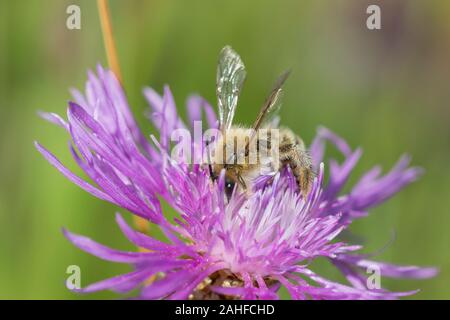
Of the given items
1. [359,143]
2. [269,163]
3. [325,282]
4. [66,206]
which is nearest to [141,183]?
[269,163]

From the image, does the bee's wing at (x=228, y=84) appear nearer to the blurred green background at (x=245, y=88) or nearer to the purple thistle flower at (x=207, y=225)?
the purple thistle flower at (x=207, y=225)

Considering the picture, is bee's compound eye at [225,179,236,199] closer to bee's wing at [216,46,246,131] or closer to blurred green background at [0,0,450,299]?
bee's wing at [216,46,246,131]

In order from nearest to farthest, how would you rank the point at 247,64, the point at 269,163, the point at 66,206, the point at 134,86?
the point at 269,163 → the point at 66,206 → the point at 134,86 → the point at 247,64

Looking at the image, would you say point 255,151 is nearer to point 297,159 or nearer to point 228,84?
point 297,159

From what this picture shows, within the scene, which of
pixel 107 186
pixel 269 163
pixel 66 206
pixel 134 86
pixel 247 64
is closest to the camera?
pixel 107 186

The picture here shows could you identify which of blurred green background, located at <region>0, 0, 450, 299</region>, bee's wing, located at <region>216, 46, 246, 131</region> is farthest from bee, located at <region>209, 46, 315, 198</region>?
blurred green background, located at <region>0, 0, 450, 299</region>
